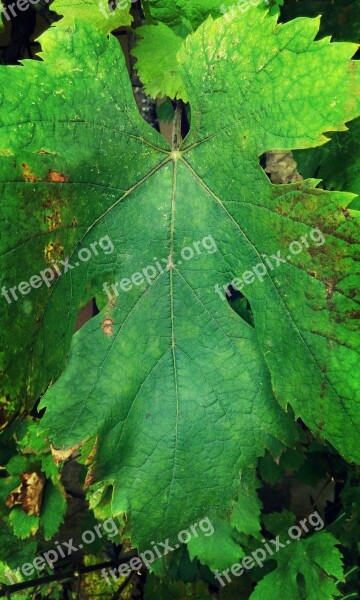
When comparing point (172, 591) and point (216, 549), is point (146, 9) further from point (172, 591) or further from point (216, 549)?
point (172, 591)

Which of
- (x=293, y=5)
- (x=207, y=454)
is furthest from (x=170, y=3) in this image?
(x=207, y=454)

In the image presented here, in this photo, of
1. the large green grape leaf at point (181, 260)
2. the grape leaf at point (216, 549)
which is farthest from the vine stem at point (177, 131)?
the grape leaf at point (216, 549)

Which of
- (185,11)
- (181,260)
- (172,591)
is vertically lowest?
(172,591)

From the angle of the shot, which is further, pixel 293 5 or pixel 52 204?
pixel 293 5

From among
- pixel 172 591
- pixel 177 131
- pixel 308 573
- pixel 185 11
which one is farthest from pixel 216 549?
pixel 185 11

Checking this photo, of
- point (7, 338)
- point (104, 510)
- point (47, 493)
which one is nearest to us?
point (7, 338)

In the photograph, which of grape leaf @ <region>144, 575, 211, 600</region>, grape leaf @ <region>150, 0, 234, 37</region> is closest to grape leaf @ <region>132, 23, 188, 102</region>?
grape leaf @ <region>150, 0, 234, 37</region>

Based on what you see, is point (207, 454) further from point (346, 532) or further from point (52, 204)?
point (346, 532)
